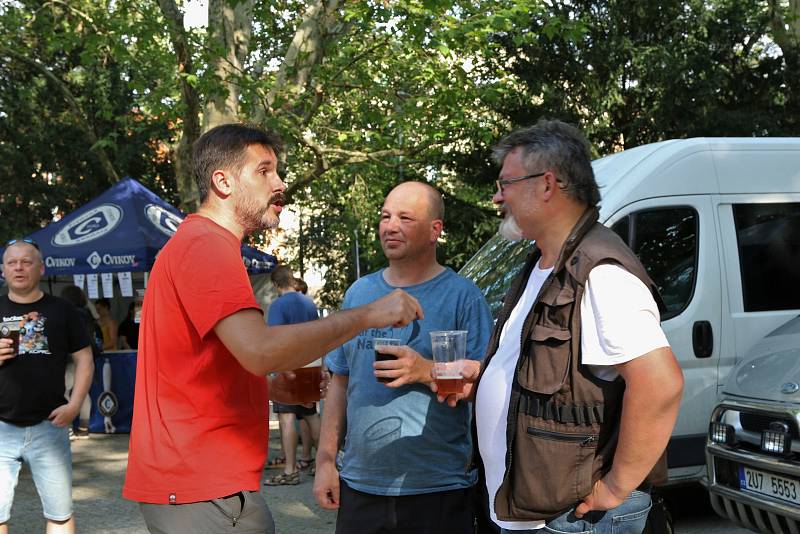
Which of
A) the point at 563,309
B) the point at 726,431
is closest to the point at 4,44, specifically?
the point at 726,431

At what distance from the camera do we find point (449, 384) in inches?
116

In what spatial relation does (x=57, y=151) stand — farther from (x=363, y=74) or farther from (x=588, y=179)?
(x=588, y=179)

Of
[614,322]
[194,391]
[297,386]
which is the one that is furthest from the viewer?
[297,386]

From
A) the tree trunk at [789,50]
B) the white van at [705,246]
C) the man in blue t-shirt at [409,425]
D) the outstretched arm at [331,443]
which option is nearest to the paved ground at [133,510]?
the white van at [705,246]

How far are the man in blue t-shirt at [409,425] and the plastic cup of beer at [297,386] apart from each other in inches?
13.6

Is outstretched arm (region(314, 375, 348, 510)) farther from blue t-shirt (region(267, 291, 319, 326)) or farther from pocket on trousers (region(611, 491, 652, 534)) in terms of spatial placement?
blue t-shirt (region(267, 291, 319, 326))

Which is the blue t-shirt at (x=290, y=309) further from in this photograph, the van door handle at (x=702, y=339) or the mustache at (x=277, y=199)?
the mustache at (x=277, y=199)

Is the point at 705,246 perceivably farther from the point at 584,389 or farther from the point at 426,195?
the point at 584,389

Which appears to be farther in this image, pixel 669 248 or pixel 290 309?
pixel 290 309

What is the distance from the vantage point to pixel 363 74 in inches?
630

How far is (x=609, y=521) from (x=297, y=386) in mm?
1863

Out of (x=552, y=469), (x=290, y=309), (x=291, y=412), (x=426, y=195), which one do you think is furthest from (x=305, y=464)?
(x=552, y=469)

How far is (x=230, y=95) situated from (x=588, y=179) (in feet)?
37.5

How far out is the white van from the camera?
5.65m
